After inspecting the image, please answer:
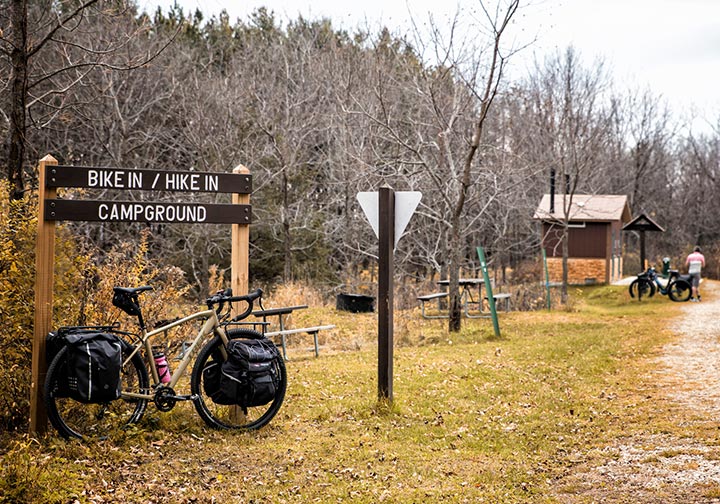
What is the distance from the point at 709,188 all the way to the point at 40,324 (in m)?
49.0

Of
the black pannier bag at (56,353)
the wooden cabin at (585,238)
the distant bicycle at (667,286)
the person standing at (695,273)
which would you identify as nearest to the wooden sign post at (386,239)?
the black pannier bag at (56,353)

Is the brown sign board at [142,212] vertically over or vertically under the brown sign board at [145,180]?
under

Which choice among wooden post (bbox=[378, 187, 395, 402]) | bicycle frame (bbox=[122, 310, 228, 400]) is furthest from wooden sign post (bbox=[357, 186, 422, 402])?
bicycle frame (bbox=[122, 310, 228, 400])

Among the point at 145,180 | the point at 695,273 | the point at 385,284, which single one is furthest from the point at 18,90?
the point at 695,273

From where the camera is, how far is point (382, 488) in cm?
587

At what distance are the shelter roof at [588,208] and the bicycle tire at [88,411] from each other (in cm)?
2634

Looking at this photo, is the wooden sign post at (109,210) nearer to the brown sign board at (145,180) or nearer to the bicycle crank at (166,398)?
the brown sign board at (145,180)

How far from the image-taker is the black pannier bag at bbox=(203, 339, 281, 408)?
6863 millimetres

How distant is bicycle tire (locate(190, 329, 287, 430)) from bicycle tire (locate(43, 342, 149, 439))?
0.44 m

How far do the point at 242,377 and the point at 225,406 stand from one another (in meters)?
0.72

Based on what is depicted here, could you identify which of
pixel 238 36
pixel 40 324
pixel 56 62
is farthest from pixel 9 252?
pixel 238 36

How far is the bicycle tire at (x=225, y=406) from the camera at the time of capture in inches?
274

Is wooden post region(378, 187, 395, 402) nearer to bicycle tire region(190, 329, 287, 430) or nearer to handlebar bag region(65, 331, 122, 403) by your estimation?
bicycle tire region(190, 329, 287, 430)

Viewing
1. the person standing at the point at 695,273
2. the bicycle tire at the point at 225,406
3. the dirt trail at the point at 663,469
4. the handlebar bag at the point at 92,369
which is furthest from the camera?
the person standing at the point at 695,273
